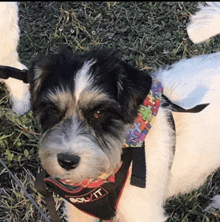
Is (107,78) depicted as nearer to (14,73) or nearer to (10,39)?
(14,73)

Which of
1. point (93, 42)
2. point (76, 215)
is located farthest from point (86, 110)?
point (93, 42)

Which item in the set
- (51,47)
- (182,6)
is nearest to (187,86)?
(51,47)

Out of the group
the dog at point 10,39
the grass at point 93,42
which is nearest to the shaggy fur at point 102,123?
the grass at point 93,42

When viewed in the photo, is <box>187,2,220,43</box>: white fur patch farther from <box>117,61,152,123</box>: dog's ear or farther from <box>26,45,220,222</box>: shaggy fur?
<box>117,61,152,123</box>: dog's ear

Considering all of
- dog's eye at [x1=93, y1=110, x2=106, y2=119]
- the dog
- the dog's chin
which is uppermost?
dog's eye at [x1=93, y1=110, x2=106, y2=119]

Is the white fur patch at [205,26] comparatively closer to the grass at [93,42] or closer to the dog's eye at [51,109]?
the dog's eye at [51,109]

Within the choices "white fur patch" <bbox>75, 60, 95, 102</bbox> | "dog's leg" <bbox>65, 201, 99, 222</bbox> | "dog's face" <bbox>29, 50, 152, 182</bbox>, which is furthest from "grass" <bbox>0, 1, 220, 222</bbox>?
"white fur patch" <bbox>75, 60, 95, 102</bbox>
